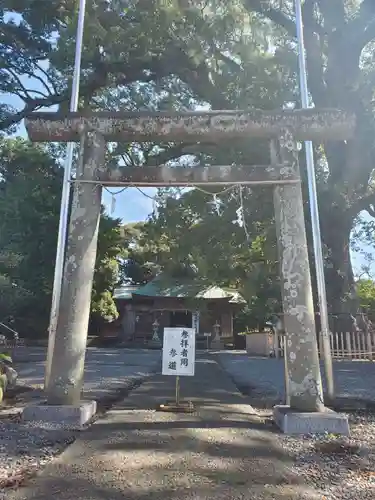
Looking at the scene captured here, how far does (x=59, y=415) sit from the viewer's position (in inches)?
185

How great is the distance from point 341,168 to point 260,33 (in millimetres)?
4903

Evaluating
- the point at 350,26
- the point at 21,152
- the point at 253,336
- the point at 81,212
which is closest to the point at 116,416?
the point at 81,212

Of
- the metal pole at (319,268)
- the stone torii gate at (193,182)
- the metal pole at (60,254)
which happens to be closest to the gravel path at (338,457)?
the stone torii gate at (193,182)

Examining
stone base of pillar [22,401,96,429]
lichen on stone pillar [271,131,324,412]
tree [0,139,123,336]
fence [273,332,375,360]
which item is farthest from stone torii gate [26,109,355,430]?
tree [0,139,123,336]

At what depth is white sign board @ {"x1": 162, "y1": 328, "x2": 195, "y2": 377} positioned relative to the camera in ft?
18.1

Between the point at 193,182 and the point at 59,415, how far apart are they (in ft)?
10.0

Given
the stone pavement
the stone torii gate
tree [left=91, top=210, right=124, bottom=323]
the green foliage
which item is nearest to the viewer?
the stone pavement

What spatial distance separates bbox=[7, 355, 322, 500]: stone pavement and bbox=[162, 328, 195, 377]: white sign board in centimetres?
55

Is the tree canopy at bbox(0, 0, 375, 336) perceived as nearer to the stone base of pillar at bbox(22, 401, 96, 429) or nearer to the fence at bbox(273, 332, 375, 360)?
the fence at bbox(273, 332, 375, 360)

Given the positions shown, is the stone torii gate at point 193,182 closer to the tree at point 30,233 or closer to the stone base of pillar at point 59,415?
the stone base of pillar at point 59,415

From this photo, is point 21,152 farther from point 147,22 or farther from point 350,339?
point 350,339

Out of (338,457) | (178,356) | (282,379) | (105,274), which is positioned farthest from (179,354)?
(105,274)

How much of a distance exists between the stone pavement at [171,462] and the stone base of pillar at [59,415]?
Result: 22 centimetres

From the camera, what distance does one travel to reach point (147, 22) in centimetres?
1194
